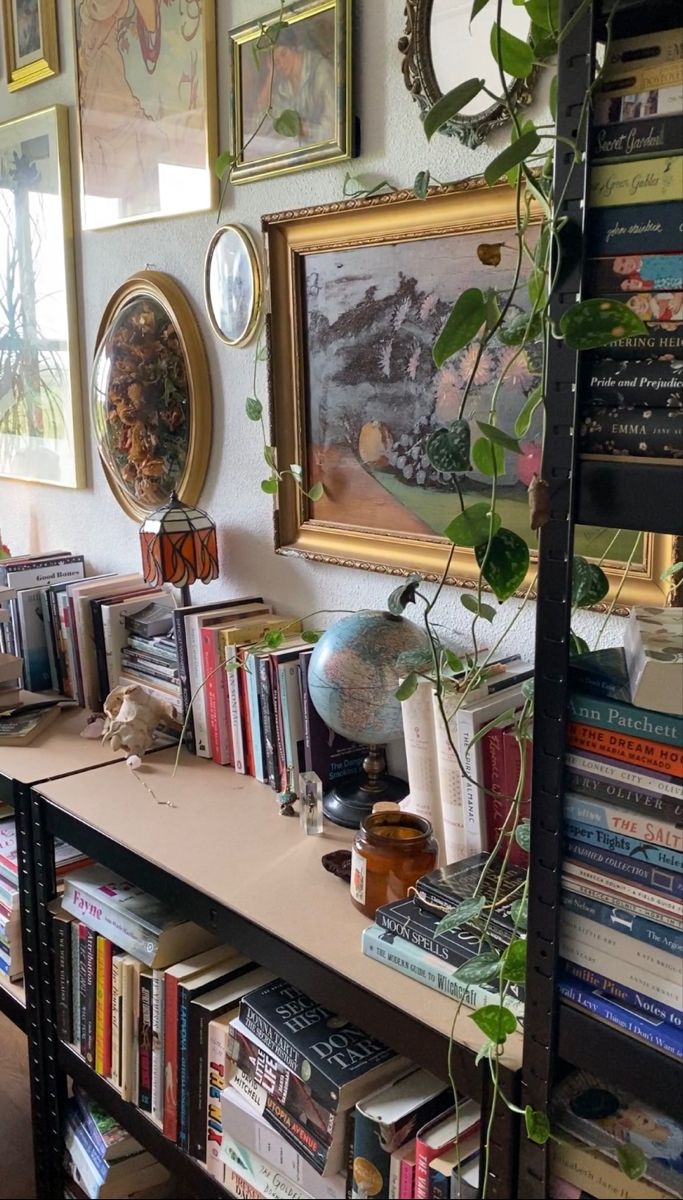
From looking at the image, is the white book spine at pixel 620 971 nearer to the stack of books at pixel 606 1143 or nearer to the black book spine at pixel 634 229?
the stack of books at pixel 606 1143

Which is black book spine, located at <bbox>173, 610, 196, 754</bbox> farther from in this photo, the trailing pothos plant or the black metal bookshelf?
the black metal bookshelf

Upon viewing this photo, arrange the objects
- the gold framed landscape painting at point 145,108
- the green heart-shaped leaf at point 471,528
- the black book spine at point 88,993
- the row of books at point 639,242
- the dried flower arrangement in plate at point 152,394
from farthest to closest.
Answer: the dried flower arrangement in plate at point 152,394 < the gold framed landscape painting at point 145,108 < the black book spine at point 88,993 < the green heart-shaped leaf at point 471,528 < the row of books at point 639,242

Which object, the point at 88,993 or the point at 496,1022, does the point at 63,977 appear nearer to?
the point at 88,993

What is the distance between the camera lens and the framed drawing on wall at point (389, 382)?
1346 millimetres

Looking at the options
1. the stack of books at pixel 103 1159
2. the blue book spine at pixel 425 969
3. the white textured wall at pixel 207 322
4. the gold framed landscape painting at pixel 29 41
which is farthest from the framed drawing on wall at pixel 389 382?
the stack of books at pixel 103 1159

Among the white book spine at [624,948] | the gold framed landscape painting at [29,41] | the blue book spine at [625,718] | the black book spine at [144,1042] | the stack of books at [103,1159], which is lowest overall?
the stack of books at [103,1159]

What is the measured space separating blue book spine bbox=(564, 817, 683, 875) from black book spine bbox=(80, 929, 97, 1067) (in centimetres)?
90

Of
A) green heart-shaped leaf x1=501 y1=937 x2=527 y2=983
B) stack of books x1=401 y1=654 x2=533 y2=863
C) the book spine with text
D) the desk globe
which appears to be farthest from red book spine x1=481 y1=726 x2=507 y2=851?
the book spine with text

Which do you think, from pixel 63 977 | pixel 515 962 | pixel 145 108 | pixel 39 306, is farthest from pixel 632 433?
pixel 39 306

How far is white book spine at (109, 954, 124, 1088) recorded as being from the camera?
1.45m

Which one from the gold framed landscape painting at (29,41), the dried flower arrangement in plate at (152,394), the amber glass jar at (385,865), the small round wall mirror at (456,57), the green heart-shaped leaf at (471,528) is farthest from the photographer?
the gold framed landscape painting at (29,41)

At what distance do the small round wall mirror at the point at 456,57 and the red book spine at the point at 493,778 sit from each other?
78cm

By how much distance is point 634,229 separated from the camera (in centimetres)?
76

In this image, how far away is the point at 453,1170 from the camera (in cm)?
100
